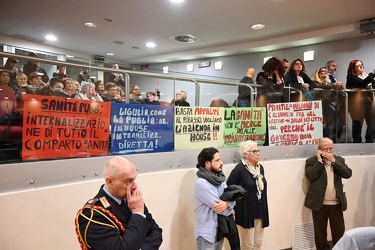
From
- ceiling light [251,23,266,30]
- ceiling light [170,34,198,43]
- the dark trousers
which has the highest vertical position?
ceiling light [170,34,198,43]

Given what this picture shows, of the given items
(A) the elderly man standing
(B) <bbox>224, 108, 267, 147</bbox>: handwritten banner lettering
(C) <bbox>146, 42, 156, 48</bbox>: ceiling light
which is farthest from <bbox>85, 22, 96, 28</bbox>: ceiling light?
(A) the elderly man standing

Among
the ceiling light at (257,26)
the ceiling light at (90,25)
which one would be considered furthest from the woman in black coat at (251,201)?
the ceiling light at (90,25)

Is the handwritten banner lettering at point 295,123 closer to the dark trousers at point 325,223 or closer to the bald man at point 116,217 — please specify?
the dark trousers at point 325,223

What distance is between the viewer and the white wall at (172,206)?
210 cm

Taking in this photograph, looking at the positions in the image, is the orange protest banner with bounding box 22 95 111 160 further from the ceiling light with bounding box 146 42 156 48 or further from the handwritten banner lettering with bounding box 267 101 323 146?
the ceiling light with bounding box 146 42 156 48

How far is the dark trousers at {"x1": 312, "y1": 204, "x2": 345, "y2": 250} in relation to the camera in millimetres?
3881

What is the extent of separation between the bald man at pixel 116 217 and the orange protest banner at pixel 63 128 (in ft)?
3.18

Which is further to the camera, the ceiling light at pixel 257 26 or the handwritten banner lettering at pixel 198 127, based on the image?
the ceiling light at pixel 257 26

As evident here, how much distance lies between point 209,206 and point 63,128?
1.46 meters

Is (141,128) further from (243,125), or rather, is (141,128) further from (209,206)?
(243,125)

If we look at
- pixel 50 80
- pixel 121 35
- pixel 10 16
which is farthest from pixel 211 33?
pixel 50 80

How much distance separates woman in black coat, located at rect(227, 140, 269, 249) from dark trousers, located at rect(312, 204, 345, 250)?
114cm

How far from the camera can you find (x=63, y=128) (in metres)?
2.36

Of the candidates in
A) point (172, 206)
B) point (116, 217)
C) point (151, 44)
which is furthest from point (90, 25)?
point (116, 217)
